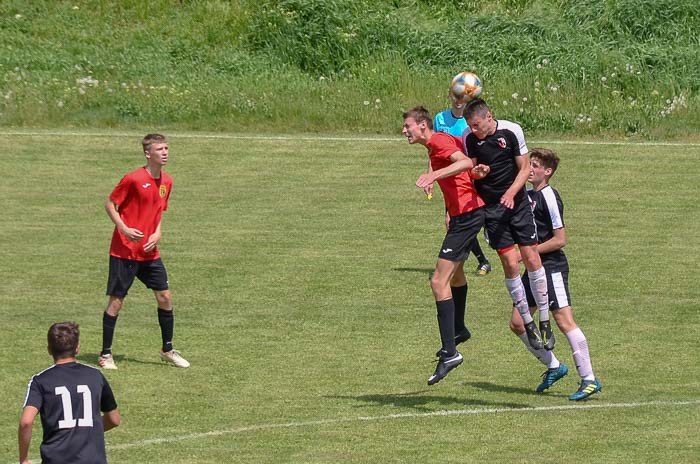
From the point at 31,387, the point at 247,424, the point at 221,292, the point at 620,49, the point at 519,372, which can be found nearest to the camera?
the point at 31,387

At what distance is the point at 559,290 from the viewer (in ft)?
42.5

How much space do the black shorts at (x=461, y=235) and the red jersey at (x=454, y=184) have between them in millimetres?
72

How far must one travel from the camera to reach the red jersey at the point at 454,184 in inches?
515

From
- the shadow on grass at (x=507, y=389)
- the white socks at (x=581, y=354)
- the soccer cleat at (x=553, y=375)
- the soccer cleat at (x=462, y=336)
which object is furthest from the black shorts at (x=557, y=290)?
the soccer cleat at (x=462, y=336)

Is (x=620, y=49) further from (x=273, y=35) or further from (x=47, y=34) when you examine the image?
(x=47, y=34)

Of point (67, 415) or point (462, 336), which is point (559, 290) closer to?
point (462, 336)

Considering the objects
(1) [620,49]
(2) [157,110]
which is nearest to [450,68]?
(1) [620,49]

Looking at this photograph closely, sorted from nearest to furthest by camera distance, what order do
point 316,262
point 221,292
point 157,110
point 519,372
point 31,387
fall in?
point 31,387 → point 519,372 → point 221,292 → point 316,262 → point 157,110

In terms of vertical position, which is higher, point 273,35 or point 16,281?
point 273,35

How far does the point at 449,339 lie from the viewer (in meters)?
12.9

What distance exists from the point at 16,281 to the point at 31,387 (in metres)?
10.8

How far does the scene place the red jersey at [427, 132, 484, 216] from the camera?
13078 millimetres

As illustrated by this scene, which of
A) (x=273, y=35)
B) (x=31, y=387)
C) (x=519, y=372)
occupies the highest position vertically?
(x=273, y=35)

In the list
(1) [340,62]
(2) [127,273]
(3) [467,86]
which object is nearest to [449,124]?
(3) [467,86]
